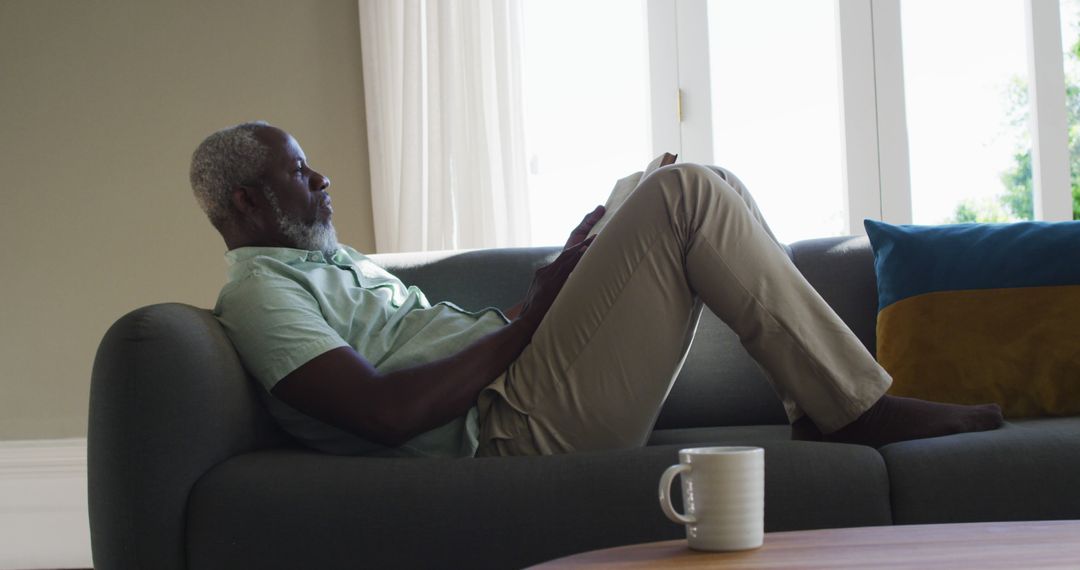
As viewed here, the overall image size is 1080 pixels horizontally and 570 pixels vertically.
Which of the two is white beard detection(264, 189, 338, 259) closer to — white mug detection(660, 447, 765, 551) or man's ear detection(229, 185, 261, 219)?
man's ear detection(229, 185, 261, 219)

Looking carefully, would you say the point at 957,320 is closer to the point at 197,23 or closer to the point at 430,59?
the point at 430,59

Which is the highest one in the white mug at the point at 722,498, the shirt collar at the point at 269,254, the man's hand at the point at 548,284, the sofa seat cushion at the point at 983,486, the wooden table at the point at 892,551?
the shirt collar at the point at 269,254

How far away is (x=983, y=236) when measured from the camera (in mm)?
2023

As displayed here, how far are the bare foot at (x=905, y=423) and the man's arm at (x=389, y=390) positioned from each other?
545 mm

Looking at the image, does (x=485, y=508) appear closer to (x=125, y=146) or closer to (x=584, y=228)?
(x=584, y=228)

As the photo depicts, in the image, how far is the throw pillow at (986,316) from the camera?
1871mm

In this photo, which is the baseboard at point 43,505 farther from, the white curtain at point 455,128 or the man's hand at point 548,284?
the man's hand at point 548,284

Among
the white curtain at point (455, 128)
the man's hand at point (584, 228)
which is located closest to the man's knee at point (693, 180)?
the man's hand at point (584, 228)

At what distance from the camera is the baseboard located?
10.5 feet

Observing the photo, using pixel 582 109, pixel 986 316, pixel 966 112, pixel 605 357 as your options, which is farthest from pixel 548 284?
pixel 966 112

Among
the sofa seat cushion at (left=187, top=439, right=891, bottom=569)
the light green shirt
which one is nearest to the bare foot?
the sofa seat cushion at (left=187, top=439, right=891, bottom=569)

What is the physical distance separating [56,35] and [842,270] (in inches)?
107

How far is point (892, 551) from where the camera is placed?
751 millimetres

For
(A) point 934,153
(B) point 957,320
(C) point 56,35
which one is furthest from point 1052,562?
(C) point 56,35
